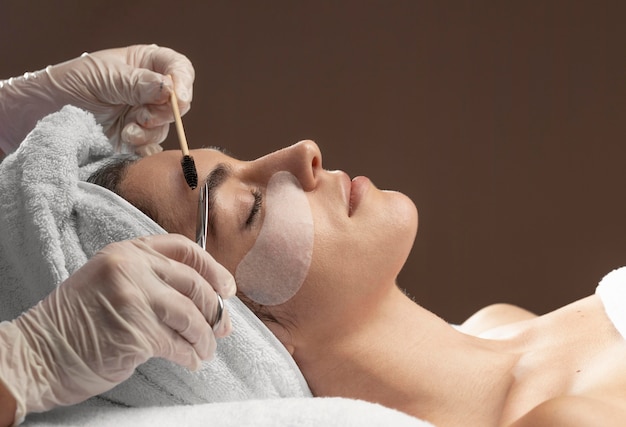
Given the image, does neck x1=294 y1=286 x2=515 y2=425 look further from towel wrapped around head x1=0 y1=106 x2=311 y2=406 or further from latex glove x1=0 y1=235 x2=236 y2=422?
latex glove x1=0 y1=235 x2=236 y2=422

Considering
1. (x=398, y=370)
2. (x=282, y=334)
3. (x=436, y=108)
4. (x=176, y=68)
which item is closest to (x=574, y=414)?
(x=398, y=370)

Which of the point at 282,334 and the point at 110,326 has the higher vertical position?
the point at 110,326

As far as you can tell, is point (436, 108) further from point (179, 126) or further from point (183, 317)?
point (183, 317)

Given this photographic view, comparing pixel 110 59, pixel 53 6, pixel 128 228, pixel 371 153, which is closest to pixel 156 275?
pixel 128 228

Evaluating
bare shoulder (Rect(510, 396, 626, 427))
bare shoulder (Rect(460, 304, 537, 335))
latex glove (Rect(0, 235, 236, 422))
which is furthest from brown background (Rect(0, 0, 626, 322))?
latex glove (Rect(0, 235, 236, 422))

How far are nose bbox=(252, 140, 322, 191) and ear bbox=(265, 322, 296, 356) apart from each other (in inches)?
10.0

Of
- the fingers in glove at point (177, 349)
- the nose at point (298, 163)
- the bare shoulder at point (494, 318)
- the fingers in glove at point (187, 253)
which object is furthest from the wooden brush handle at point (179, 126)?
the bare shoulder at point (494, 318)

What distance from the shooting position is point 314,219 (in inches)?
55.4

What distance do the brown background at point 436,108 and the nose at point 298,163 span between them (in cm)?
110

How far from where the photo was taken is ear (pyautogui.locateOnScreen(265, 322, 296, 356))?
1392mm

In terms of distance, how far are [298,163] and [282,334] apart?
0.31m

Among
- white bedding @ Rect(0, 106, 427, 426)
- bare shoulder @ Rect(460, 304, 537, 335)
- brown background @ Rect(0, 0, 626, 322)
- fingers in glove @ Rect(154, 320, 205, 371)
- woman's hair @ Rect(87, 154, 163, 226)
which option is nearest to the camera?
fingers in glove @ Rect(154, 320, 205, 371)

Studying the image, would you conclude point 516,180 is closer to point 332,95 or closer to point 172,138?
point 332,95

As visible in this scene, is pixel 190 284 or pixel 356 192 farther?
pixel 356 192
